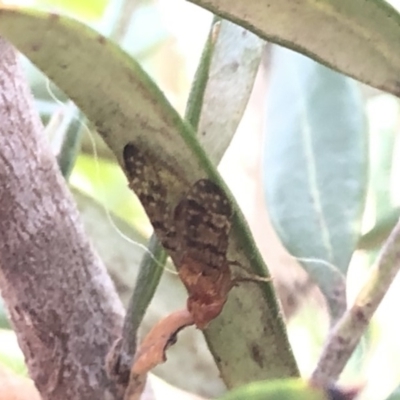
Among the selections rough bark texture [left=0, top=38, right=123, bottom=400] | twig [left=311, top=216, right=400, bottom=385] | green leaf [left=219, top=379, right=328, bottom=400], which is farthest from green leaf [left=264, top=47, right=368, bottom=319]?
green leaf [left=219, top=379, right=328, bottom=400]

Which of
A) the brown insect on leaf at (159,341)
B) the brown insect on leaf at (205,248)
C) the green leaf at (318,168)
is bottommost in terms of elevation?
the brown insect on leaf at (159,341)

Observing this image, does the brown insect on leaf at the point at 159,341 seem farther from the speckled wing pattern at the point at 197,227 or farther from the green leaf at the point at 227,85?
the green leaf at the point at 227,85

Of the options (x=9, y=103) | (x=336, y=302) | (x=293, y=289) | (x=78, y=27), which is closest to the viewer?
(x=78, y=27)

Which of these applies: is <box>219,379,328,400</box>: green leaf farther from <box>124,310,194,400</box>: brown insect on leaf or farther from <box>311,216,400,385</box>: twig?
<box>311,216,400,385</box>: twig

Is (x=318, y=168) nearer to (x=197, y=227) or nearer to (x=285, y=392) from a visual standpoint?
(x=197, y=227)

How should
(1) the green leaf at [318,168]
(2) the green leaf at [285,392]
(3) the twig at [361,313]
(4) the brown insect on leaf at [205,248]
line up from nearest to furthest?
(2) the green leaf at [285,392], (4) the brown insect on leaf at [205,248], (3) the twig at [361,313], (1) the green leaf at [318,168]

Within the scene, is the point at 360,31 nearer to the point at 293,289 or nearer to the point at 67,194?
the point at 67,194

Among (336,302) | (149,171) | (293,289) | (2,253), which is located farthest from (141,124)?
(293,289)

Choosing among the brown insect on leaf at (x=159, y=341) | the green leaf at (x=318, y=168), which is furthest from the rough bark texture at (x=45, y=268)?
the green leaf at (x=318, y=168)
